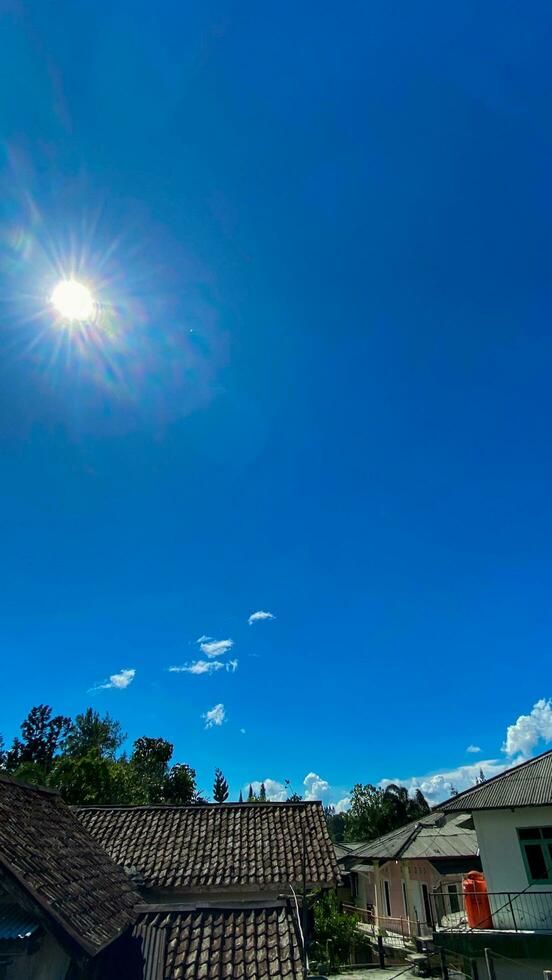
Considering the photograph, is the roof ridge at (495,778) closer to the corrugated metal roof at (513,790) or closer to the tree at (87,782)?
the corrugated metal roof at (513,790)

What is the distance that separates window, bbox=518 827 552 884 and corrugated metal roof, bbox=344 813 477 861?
8690 millimetres

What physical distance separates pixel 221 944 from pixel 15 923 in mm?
3150

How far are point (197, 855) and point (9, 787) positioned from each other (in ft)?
25.6

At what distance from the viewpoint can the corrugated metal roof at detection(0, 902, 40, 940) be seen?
5.37 m

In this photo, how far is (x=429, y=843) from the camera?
25797mm

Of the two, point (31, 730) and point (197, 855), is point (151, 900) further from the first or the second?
point (31, 730)

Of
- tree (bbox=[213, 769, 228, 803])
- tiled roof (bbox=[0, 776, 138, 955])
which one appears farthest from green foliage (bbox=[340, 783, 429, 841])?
tiled roof (bbox=[0, 776, 138, 955])

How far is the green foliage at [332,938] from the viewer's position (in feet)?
64.5

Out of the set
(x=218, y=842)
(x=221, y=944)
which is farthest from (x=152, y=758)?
(x=221, y=944)

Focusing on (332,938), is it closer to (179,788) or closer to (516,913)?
(516,913)

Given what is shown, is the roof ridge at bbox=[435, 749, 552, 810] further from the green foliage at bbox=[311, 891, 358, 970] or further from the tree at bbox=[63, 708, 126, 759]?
the tree at bbox=[63, 708, 126, 759]

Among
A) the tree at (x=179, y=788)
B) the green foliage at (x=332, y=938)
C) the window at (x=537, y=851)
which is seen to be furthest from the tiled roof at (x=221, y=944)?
the tree at (x=179, y=788)

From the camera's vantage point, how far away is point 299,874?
509 inches

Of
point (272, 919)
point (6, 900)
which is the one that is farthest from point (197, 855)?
point (6, 900)
